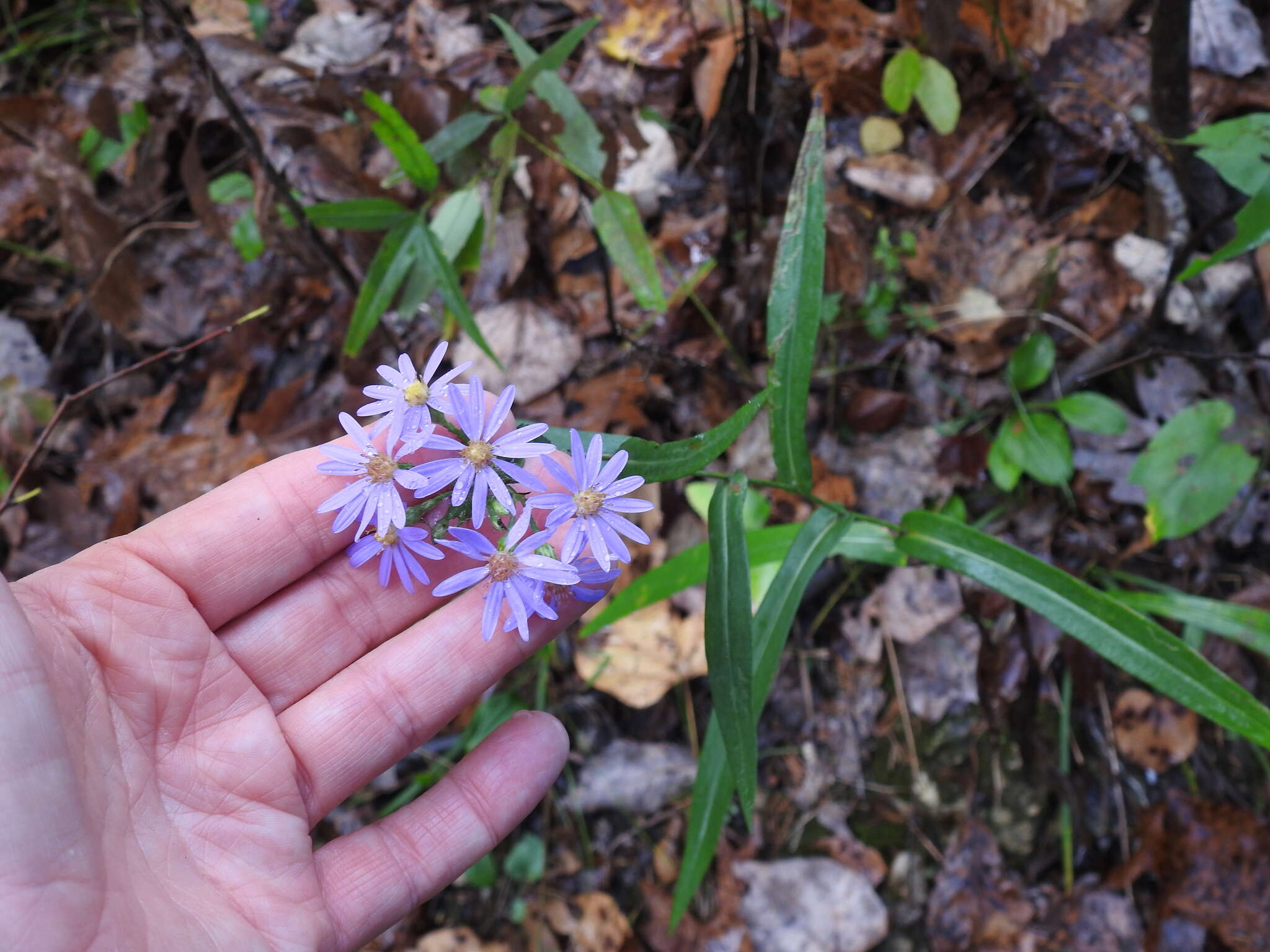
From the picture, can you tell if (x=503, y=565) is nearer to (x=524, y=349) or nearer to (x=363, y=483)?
(x=363, y=483)

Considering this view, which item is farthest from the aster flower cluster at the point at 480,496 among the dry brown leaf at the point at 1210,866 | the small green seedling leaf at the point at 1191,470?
the dry brown leaf at the point at 1210,866

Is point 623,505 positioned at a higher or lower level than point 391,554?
higher

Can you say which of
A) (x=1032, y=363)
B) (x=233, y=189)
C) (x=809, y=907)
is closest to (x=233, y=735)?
(x=809, y=907)

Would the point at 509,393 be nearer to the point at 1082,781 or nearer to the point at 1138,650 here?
the point at 1138,650

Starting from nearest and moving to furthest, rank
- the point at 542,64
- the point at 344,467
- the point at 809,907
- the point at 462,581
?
the point at 462,581 < the point at 344,467 < the point at 542,64 < the point at 809,907

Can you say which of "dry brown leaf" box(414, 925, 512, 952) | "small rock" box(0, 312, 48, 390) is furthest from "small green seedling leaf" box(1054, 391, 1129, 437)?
"small rock" box(0, 312, 48, 390)

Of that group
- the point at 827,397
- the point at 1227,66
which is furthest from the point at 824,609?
the point at 1227,66

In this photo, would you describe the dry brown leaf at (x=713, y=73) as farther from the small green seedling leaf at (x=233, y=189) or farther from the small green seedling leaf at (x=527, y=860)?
the small green seedling leaf at (x=527, y=860)
